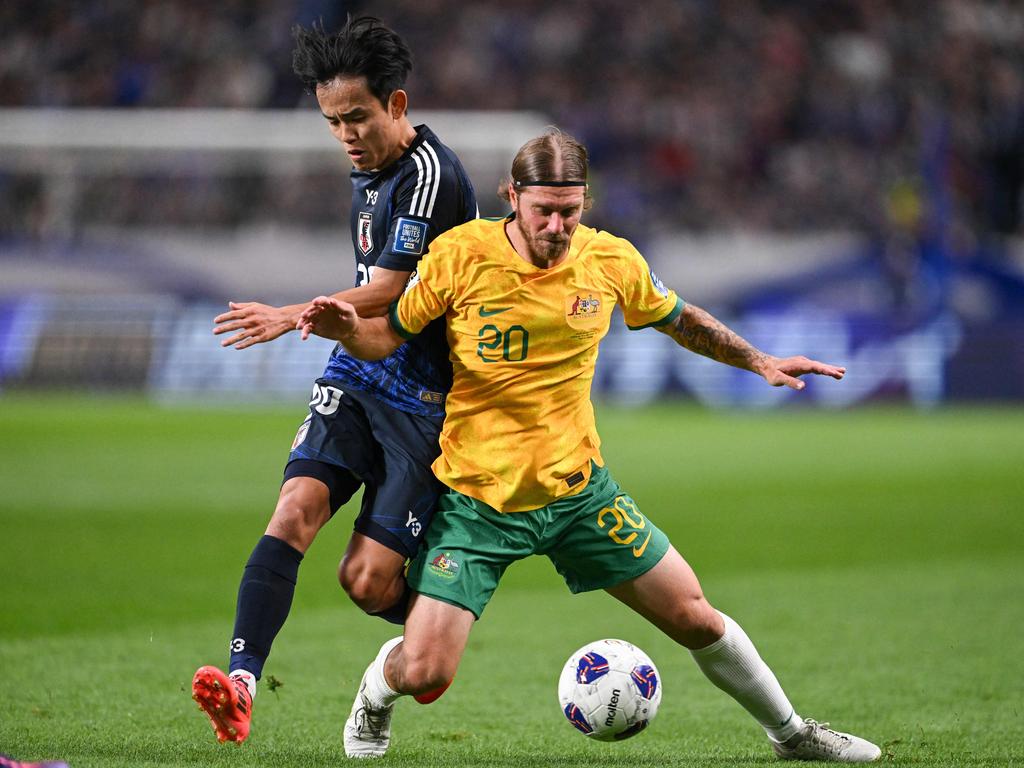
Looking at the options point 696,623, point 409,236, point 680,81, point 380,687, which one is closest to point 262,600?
point 380,687

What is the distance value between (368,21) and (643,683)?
8.32 ft

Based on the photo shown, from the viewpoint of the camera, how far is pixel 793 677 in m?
6.81

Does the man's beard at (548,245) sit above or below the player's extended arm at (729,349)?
above

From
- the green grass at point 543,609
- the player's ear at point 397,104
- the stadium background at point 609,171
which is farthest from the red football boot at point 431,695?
the stadium background at point 609,171

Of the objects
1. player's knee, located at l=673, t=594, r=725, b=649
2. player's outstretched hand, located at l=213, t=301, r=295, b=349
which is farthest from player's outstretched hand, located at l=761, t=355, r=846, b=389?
player's outstretched hand, located at l=213, t=301, r=295, b=349

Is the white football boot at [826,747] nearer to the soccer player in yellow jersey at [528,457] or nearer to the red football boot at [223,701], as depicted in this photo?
the soccer player in yellow jersey at [528,457]

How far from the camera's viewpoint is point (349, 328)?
191 inches

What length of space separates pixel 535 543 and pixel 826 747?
1218 mm

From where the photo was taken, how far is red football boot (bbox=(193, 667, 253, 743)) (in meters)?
4.58

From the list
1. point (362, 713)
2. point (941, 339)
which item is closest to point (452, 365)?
point (362, 713)

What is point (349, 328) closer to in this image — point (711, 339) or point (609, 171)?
point (711, 339)

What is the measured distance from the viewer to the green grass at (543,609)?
556 cm

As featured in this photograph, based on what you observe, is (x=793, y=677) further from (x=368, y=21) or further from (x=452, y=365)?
(x=368, y=21)

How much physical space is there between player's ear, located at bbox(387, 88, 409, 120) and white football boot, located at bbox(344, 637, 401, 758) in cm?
186
